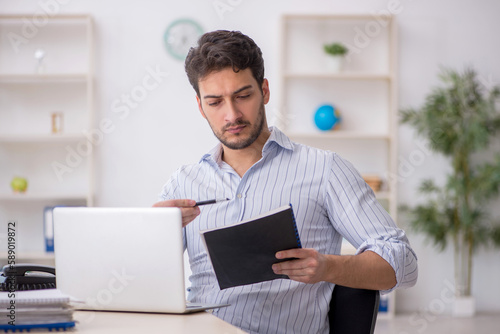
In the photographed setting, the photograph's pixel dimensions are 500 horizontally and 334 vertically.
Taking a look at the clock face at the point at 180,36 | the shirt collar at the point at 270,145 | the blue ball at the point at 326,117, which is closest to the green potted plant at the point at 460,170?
the blue ball at the point at 326,117

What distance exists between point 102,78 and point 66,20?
496 millimetres

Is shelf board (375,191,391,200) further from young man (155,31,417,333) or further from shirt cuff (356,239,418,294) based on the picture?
shirt cuff (356,239,418,294)

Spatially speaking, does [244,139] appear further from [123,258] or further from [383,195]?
[383,195]

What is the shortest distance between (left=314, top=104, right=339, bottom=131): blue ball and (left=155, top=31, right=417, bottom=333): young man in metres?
2.58

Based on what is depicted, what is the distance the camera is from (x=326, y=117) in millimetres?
4457

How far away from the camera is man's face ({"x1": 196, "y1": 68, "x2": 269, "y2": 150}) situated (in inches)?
69.6

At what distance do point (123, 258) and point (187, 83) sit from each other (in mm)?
3386

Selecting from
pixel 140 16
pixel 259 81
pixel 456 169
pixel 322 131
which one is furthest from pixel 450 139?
pixel 259 81

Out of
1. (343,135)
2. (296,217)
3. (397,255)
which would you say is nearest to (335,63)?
(343,135)

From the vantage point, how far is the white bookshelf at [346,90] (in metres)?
4.64

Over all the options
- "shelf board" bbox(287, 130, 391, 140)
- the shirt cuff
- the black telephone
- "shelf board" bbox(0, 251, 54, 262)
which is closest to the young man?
the shirt cuff

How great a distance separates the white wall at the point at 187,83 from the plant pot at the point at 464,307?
17cm

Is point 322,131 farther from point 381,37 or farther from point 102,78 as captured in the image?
point 102,78

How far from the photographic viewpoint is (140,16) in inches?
181
